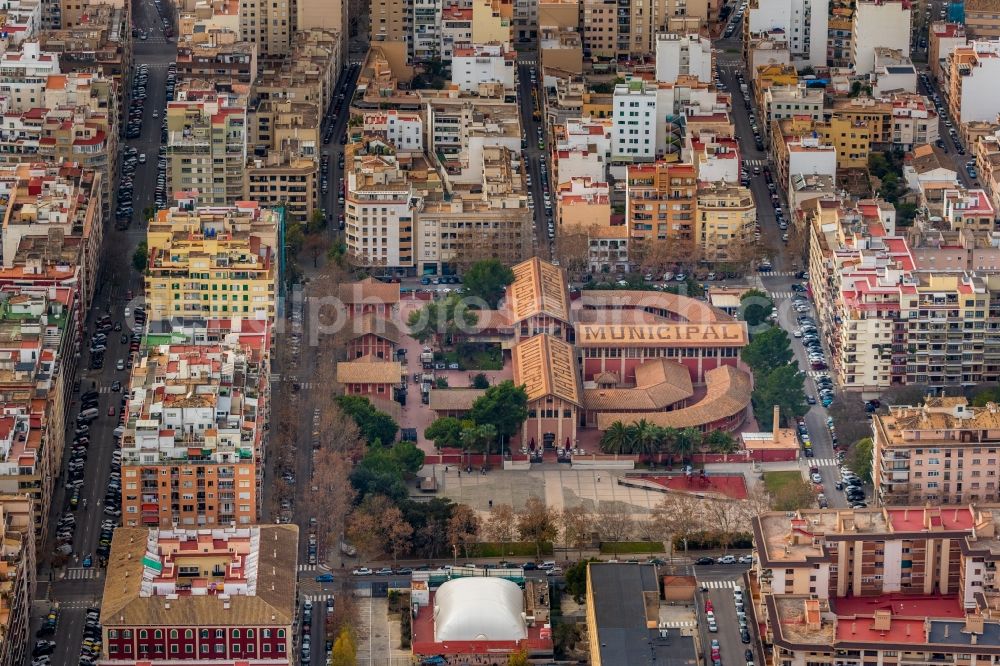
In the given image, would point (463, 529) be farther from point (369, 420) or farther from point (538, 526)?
point (369, 420)

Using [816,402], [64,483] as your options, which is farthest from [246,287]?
[816,402]

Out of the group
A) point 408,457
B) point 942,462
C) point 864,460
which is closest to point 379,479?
point 408,457

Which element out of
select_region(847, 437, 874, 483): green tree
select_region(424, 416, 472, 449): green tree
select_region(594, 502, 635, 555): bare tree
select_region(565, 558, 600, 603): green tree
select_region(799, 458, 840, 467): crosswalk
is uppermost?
select_region(424, 416, 472, 449): green tree

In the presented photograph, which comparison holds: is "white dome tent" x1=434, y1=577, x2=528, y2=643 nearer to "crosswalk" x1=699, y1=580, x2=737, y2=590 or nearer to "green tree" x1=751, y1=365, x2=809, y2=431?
"crosswalk" x1=699, y1=580, x2=737, y2=590

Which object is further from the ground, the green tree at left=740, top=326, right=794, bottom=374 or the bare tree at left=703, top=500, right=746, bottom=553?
the green tree at left=740, top=326, right=794, bottom=374

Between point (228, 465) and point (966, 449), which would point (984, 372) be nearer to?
point (966, 449)

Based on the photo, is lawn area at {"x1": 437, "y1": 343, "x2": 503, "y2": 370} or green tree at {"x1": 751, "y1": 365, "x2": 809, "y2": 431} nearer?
green tree at {"x1": 751, "y1": 365, "x2": 809, "y2": 431}

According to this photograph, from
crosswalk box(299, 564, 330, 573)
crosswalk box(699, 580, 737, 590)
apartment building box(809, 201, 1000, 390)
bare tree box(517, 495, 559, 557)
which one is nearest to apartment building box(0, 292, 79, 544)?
crosswalk box(299, 564, 330, 573)
